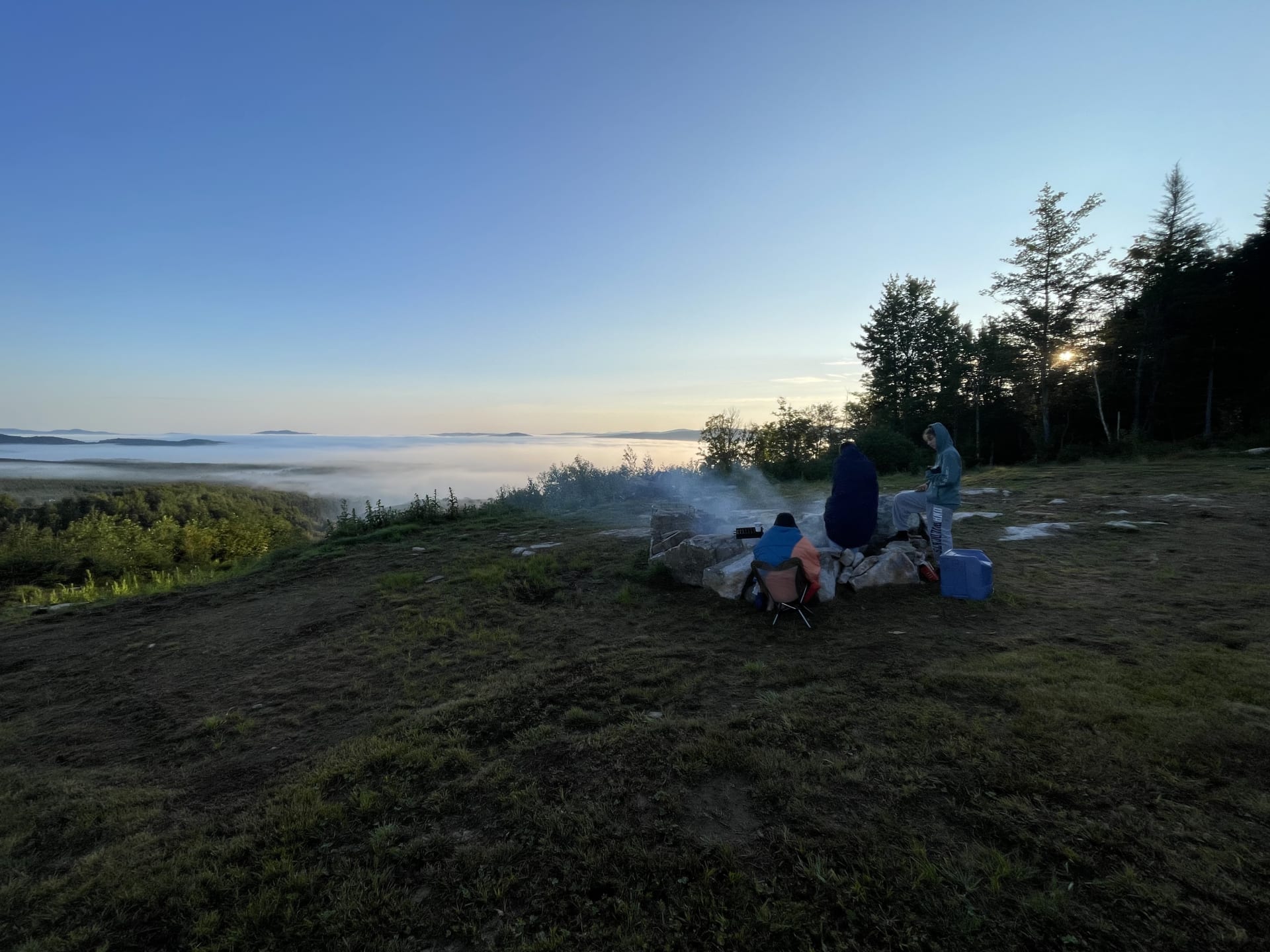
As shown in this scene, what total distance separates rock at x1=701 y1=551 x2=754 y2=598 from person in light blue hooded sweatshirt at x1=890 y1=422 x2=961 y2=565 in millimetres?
2279

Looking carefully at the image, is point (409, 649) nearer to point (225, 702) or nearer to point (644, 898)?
point (225, 702)

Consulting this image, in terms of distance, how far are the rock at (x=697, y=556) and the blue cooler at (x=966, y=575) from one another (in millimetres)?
2356

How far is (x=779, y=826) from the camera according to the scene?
2.33 meters

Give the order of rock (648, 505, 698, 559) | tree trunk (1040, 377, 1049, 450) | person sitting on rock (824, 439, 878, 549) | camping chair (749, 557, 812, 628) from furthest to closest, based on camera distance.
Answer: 1. tree trunk (1040, 377, 1049, 450)
2. rock (648, 505, 698, 559)
3. person sitting on rock (824, 439, 878, 549)
4. camping chair (749, 557, 812, 628)

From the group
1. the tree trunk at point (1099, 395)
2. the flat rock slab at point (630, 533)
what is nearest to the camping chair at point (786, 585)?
the flat rock slab at point (630, 533)

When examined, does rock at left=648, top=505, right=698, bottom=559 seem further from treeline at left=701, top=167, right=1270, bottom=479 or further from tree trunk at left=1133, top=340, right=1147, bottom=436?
tree trunk at left=1133, top=340, right=1147, bottom=436

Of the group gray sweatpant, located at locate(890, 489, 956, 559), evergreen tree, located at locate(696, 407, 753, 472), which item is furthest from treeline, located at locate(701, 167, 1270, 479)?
gray sweatpant, located at locate(890, 489, 956, 559)

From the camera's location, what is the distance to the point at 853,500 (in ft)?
20.5

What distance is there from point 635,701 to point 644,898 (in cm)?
169

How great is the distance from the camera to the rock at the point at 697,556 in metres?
6.36

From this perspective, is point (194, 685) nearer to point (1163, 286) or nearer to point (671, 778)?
point (671, 778)

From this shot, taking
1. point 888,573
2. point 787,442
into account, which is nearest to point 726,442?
point 787,442

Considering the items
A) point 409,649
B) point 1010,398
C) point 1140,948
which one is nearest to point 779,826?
point 1140,948

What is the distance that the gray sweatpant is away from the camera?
20.0 ft
